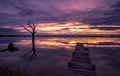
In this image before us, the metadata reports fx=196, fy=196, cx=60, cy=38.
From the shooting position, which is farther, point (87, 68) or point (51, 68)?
point (51, 68)

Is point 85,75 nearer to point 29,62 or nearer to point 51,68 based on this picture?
point 51,68

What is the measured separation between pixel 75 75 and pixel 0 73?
3848 mm

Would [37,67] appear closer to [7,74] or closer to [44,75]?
[44,75]

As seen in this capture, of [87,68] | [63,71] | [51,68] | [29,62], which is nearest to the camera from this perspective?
[87,68]

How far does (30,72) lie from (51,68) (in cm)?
216

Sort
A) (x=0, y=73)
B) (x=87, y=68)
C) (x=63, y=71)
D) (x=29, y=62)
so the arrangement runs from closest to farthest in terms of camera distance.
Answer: (x=0, y=73), (x=87, y=68), (x=63, y=71), (x=29, y=62)

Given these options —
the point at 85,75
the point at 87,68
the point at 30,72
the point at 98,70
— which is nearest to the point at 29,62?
the point at 30,72

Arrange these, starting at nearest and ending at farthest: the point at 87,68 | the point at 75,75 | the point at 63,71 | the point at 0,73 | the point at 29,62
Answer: the point at 0,73 < the point at 75,75 < the point at 87,68 < the point at 63,71 < the point at 29,62

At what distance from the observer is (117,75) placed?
14.4 metres

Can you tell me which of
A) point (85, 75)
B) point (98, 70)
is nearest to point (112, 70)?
point (98, 70)

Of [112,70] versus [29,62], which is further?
[29,62]

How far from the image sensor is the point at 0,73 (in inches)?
384

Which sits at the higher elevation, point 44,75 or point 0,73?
point 0,73

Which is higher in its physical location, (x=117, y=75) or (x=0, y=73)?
(x=0, y=73)
